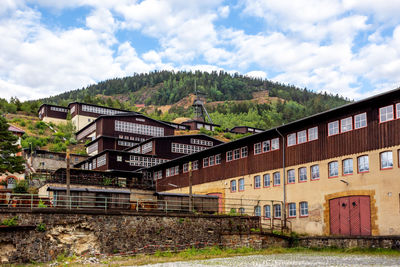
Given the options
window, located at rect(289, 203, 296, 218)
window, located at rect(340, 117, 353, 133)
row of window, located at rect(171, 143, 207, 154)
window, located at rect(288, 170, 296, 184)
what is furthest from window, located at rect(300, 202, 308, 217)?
row of window, located at rect(171, 143, 207, 154)

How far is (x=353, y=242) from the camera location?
86.4ft

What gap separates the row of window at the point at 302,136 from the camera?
31016mm

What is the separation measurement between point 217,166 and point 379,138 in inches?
664

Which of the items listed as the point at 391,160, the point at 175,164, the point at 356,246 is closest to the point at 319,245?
the point at 356,246

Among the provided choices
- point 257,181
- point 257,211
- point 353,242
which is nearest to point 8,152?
point 257,181

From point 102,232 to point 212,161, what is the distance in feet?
60.0

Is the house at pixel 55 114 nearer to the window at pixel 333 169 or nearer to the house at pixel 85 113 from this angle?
the house at pixel 85 113

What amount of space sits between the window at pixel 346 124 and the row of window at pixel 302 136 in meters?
2.19

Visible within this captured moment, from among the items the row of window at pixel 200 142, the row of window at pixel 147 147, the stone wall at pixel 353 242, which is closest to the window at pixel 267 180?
the stone wall at pixel 353 242

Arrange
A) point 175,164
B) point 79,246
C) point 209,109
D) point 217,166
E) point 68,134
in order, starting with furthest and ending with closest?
point 209,109 → point 68,134 → point 175,164 → point 217,166 → point 79,246

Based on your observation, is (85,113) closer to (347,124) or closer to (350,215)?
(347,124)

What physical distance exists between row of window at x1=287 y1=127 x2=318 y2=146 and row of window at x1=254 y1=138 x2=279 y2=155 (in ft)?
4.83

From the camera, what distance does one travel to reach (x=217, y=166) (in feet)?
133

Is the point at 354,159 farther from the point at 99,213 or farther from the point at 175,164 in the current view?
the point at 175,164
